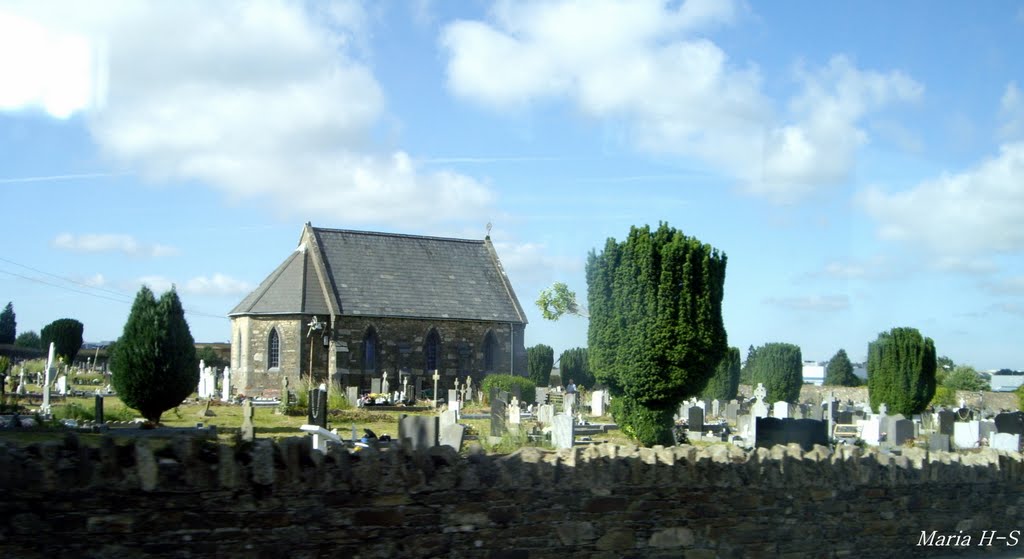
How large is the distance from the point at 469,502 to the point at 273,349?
37.7 metres

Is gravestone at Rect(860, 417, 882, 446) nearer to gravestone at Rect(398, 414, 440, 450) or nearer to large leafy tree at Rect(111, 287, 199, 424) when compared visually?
gravestone at Rect(398, 414, 440, 450)

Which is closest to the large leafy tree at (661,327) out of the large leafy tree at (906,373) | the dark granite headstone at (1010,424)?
the dark granite headstone at (1010,424)

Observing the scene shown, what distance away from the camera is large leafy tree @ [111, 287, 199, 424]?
22406 mm

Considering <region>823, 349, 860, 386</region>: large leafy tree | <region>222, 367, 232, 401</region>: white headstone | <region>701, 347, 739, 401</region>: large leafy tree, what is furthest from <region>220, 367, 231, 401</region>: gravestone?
<region>823, 349, 860, 386</region>: large leafy tree

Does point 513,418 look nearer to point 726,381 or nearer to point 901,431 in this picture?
point 901,431

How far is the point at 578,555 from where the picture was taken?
7.59 metres

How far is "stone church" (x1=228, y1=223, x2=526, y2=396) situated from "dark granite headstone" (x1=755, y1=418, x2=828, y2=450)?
28617 mm

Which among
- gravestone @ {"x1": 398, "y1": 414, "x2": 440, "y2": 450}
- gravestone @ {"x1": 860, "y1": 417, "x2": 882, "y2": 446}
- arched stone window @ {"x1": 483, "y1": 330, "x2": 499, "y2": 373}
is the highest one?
arched stone window @ {"x1": 483, "y1": 330, "x2": 499, "y2": 373}

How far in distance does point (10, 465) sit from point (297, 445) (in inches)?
73.7

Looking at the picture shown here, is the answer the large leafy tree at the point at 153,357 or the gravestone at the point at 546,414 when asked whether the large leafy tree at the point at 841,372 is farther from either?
the large leafy tree at the point at 153,357

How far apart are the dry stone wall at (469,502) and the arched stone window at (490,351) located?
120ft

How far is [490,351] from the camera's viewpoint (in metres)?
46.3

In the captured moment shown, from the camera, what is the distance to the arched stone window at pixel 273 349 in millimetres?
42875

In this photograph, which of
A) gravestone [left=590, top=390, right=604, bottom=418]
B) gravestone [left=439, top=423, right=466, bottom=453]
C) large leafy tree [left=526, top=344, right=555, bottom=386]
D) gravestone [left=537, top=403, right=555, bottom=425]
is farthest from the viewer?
large leafy tree [left=526, top=344, right=555, bottom=386]
